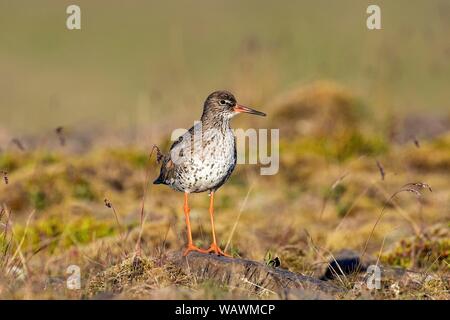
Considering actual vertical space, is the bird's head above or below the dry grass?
above

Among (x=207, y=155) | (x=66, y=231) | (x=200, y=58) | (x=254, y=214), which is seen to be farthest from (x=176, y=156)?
(x=200, y=58)

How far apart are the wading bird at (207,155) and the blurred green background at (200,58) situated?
4.19 metres

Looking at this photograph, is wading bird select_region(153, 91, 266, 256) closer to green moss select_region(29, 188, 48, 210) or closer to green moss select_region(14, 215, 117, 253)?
green moss select_region(14, 215, 117, 253)

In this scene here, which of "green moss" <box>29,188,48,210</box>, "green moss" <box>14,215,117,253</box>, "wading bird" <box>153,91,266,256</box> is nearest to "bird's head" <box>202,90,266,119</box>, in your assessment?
"wading bird" <box>153,91,266,256</box>

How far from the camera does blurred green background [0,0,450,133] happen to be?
1747 centimetres

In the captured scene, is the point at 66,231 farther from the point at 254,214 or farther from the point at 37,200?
the point at 254,214

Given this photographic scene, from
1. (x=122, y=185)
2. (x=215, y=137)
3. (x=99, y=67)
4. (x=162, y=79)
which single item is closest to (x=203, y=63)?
(x=99, y=67)

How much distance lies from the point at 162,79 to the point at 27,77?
78.2ft

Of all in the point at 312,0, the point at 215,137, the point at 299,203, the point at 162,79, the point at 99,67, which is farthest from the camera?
the point at 312,0

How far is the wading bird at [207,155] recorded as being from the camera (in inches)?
366

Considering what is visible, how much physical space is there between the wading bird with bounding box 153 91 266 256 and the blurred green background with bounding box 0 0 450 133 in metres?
4.19

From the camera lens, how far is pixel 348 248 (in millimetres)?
11789

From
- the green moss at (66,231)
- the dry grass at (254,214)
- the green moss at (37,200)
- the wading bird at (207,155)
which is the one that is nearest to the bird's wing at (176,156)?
the wading bird at (207,155)

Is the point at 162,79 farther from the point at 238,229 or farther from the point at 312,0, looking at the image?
the point at 312,0
